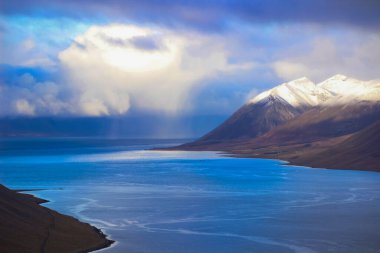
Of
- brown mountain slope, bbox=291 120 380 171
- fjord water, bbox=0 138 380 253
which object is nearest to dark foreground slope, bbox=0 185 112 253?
fjord water, bbox=0 138 380 253

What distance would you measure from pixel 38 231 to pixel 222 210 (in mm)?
27886

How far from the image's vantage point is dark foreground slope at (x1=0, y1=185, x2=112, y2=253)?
163ft

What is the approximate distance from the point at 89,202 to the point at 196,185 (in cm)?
2920

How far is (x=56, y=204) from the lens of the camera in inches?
3307

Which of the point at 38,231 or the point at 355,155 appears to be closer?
the point at 38,231

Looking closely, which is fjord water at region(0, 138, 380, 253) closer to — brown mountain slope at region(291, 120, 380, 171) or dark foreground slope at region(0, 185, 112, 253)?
dark foreground slope at region(0, 185, 112, 253)

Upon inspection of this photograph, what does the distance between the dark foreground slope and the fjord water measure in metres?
2.60

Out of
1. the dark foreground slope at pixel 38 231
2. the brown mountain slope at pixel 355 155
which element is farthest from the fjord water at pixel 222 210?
the brown mountain slope at pixel 355 155

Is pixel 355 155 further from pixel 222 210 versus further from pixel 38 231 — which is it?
pixel 38 231

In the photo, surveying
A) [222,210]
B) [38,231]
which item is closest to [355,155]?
[222,210]

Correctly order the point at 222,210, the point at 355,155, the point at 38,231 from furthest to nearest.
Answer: the point at 355,155
the point at 222,210
the point at 38,231

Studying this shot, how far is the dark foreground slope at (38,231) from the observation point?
49.8 meters

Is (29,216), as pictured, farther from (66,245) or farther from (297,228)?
(297,228)

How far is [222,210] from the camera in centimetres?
7800
